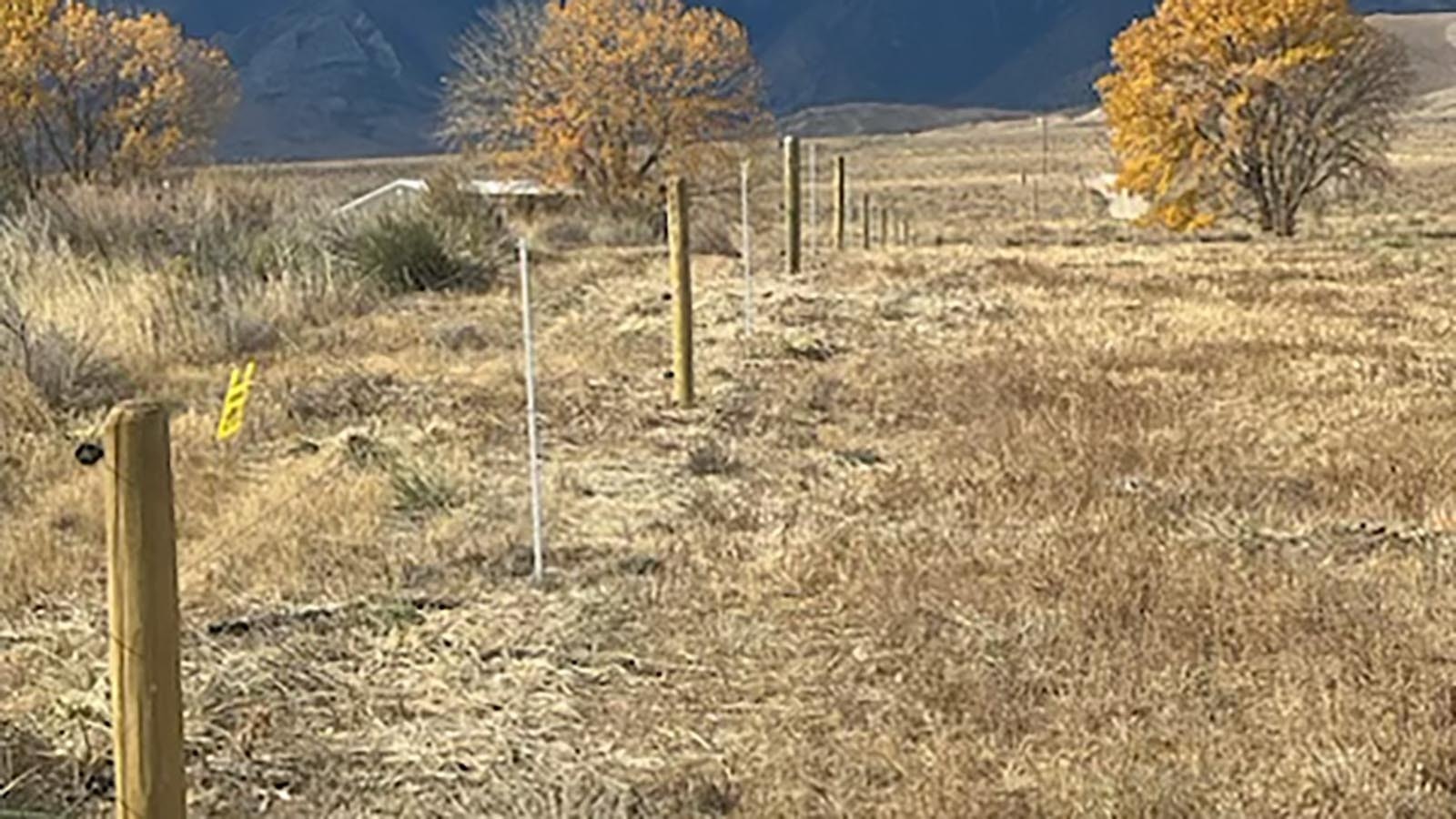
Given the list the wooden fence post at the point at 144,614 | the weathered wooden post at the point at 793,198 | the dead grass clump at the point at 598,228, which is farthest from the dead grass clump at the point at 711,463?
the dead grass clump at the point at 598,228

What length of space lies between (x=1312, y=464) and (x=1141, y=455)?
2.82 ft

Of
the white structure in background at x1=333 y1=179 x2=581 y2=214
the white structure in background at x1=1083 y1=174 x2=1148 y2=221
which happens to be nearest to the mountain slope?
the white structure in background at x1=1083 y1=174 x2=1148 y2=221

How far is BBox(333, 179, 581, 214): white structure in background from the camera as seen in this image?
2652 cm

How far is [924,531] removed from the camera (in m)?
7.80

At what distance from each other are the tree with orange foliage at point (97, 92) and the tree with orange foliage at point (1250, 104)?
20233mm

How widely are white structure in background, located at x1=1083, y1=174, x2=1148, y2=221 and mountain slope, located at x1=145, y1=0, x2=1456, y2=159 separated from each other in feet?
269

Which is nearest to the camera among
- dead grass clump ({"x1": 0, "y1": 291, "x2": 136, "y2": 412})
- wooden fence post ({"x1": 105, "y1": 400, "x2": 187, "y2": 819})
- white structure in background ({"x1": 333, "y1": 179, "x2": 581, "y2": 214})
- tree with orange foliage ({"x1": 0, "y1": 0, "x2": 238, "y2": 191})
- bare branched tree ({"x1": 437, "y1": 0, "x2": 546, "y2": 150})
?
wooden fence post ({"x1": 105, "y1": 400, "x2": 187, "y2": 819})

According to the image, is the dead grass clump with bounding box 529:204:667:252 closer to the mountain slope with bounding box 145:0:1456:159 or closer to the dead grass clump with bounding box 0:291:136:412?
the dead grass clump with bounding box 0:291:136:412

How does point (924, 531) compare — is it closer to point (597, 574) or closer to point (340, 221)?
point (597, 574)

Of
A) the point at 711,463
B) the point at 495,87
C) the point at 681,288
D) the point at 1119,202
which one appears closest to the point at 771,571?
the point at 711,463

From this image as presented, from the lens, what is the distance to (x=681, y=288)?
10508 millimetres

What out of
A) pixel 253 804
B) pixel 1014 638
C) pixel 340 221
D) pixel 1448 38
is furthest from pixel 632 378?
pixel 1448 38

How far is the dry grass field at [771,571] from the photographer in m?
5.09

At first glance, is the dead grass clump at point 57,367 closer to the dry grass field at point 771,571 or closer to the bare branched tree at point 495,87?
the dry grass field at point 771,571
